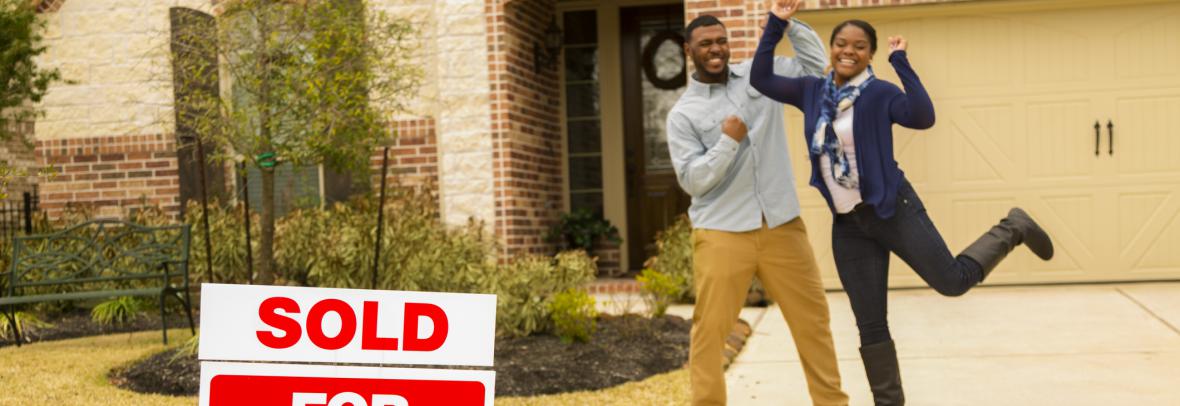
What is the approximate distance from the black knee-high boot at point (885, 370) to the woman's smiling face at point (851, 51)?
3.37 feet

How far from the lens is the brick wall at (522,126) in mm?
10234

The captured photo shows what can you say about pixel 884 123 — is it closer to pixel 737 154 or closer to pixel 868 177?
pixel 868 177

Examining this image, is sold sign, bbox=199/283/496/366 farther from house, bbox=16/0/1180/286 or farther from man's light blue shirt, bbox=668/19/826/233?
house, bbox=16/0/1180/286

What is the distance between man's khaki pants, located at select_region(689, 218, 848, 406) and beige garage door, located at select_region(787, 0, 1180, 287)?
533 cm

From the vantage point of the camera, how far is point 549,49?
36.9 feet

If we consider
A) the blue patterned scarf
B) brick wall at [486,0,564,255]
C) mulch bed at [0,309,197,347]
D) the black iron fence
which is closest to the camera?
the blue patterned scarf

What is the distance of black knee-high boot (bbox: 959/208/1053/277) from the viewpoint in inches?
177

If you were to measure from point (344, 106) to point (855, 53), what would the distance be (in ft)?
13.0

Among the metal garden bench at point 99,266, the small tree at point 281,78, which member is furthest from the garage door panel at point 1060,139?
the metal garden bench at point 99,266

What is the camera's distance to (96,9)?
10.9 metres

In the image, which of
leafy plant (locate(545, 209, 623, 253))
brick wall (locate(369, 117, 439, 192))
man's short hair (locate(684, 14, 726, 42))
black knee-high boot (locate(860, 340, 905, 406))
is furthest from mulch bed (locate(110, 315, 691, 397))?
leafy plant (locate(545, 209, 623, 253))

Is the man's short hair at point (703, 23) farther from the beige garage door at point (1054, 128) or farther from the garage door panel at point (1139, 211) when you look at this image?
the garage door panel at point (1139, 211)

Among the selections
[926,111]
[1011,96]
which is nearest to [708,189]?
[926,111]

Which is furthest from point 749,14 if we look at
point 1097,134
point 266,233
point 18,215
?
point 18,215
